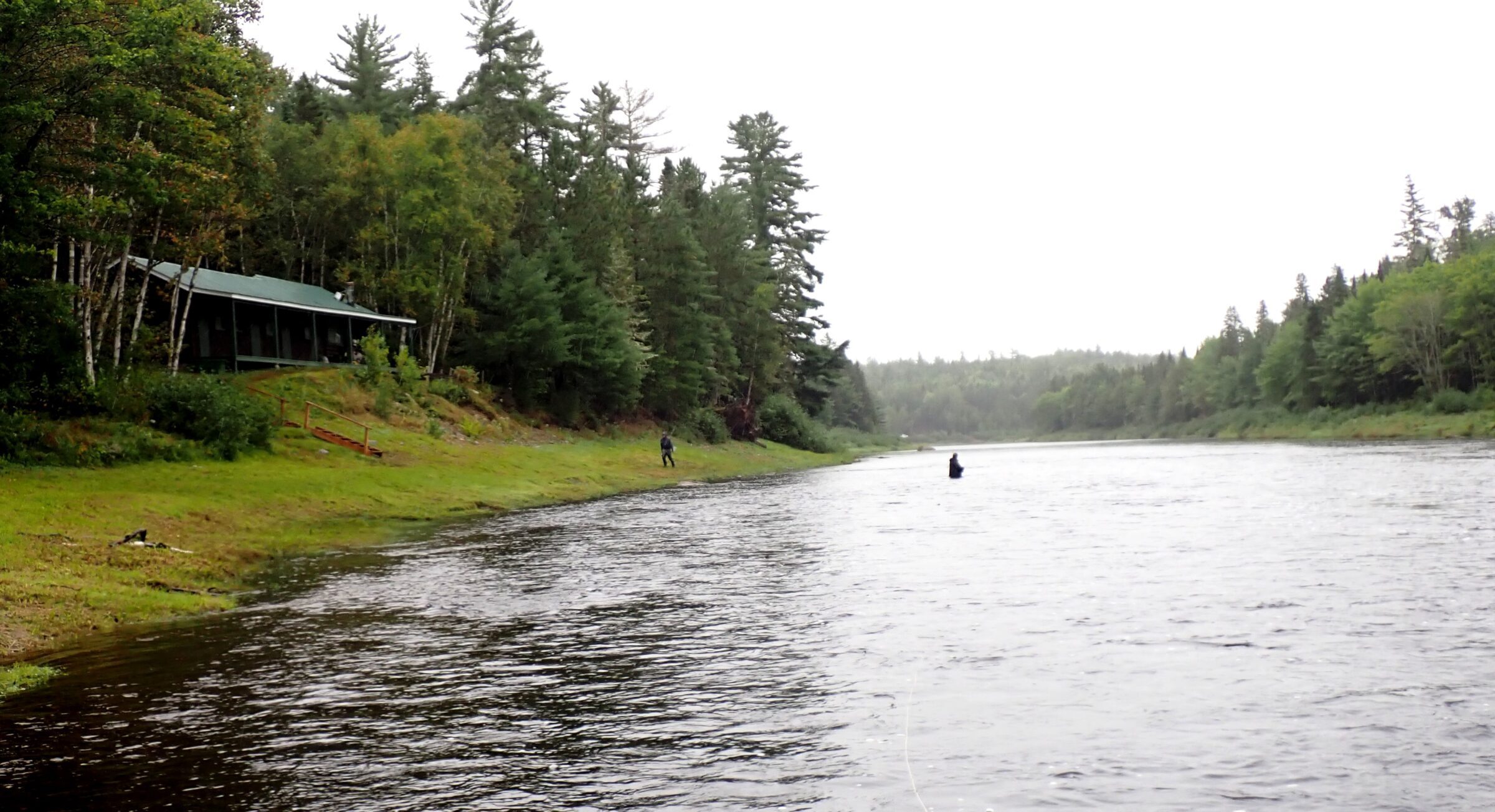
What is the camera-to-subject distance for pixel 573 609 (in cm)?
1758

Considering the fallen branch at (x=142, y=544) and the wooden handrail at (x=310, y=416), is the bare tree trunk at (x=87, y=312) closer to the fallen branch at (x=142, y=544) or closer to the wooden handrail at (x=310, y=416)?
the wooden handrail at (x=310, y=416)

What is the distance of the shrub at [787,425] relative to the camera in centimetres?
9144

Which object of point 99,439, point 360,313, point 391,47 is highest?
point 391,47

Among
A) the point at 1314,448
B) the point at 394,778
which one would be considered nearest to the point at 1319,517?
the point at 394,778

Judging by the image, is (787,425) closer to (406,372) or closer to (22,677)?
(406,372)

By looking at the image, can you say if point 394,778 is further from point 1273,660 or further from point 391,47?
point 391,47

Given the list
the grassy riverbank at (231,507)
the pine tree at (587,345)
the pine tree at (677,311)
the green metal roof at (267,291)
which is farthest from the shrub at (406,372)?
the pine tree at (677,311)

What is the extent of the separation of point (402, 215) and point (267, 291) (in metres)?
9.02

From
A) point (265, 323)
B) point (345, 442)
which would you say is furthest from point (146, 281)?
point (265, 323)

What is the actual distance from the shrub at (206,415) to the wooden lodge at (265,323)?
806cm

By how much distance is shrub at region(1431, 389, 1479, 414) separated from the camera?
94.6m

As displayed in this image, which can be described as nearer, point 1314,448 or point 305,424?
point 305,424

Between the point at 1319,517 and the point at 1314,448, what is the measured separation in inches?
2120

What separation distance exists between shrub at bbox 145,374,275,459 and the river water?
1323 cm
